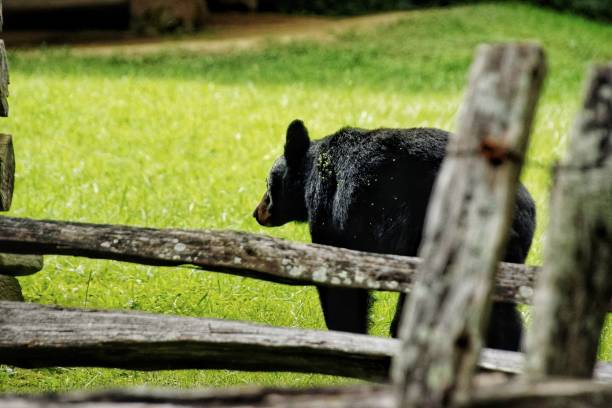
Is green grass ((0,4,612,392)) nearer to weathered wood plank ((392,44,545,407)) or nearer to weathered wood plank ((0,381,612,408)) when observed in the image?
weathered wood plank ((392,44,545,407))

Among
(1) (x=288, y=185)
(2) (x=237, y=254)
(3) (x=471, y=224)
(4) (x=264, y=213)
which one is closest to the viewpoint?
(3) (x=471, y=224)

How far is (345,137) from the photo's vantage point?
4.88 m

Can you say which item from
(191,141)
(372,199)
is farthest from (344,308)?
(191,141)

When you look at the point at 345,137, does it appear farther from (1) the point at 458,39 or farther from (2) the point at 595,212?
(1) the point at 458,39

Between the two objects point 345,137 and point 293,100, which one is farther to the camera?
point 293,100

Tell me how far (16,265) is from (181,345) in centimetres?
188

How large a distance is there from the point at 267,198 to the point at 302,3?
663 inches

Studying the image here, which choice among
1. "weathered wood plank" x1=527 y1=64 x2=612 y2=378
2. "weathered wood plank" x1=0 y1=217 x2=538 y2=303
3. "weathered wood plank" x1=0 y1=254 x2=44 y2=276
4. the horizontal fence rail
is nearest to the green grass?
"weathered wood plank" x1=527 y1=64 x2=612 y2=378

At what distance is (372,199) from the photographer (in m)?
4.57

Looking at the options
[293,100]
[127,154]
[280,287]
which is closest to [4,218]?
[280,287]

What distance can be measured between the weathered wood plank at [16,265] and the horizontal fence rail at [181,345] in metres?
1.25

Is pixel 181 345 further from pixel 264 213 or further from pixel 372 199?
pixel 264 213

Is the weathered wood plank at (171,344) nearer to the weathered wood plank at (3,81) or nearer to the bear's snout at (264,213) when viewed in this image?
the weathered wood plank at (3,81)

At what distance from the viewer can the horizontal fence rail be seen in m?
A: 3.32
